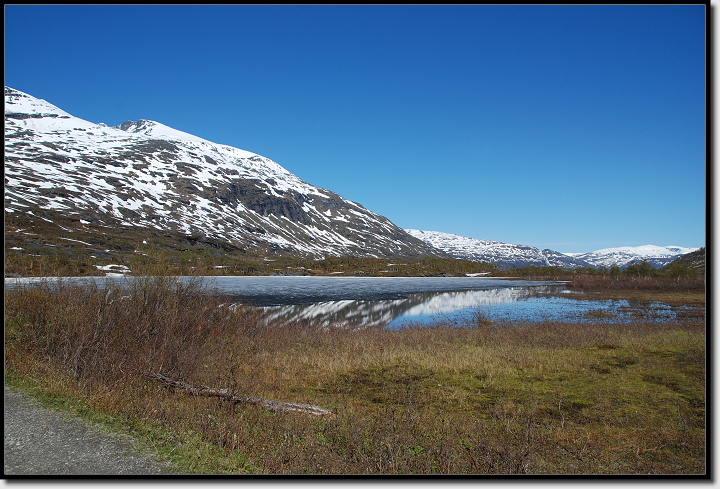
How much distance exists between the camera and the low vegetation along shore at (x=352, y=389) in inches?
373

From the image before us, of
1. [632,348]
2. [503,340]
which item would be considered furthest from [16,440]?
[632,348]

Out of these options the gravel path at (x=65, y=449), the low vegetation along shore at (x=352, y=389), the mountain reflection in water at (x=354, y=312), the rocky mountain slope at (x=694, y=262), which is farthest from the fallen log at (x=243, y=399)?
the rocky mountain slope at (x=694, y=262)

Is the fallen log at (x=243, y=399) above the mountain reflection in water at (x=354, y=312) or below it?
above

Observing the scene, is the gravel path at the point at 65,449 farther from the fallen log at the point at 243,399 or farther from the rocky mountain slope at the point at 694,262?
the rocky mountain slope at the point at 694,262

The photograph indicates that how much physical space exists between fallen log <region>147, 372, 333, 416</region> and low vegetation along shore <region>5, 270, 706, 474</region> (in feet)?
0.23

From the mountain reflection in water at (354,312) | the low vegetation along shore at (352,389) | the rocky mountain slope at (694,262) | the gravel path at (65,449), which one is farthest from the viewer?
the rocky mountain slope at (694,262)

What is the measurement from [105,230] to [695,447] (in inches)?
6994

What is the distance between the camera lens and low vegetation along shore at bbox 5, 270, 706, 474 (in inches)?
373

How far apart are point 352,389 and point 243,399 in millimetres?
5062

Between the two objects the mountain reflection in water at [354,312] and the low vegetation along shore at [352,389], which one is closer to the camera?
the low vegetation along shore at [352,389]

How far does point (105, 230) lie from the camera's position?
156 metres

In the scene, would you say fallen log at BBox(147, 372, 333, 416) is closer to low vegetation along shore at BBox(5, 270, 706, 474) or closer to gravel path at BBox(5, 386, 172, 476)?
low vegetation along shore at BBox(5, 270, 706, 474)

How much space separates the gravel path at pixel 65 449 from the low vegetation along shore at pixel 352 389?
0.51 metres

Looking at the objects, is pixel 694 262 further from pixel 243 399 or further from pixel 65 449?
pixel 65 449
